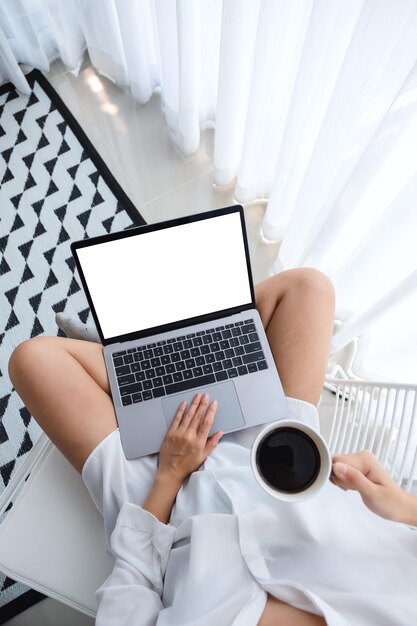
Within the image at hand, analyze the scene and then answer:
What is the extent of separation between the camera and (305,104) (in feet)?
3.29

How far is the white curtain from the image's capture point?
808mm

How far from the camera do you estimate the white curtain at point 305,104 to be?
0.81 meters

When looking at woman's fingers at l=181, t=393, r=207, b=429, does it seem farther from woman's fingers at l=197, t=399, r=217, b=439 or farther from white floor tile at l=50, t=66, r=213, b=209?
white floor tile at l=50, t=66, r=213, b=209

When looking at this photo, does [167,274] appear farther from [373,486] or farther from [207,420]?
[373,486]

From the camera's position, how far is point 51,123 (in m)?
1.70

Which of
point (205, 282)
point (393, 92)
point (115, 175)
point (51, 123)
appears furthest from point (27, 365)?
point (51, 123)

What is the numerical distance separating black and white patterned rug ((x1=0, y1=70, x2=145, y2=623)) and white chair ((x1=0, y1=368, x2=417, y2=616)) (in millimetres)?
451

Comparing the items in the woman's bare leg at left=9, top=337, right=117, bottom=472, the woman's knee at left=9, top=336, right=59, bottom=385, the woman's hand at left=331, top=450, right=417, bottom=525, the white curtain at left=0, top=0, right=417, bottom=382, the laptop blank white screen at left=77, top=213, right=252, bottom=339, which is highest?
the white curtain at left=0, top=0, right=417, bottom=382

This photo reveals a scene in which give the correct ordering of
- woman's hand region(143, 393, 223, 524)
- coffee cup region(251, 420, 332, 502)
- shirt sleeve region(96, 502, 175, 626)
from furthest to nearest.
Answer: woman's hand region(143, 393, 223, 524)
shirt sleeve region(96, 502, 175, 626)
coffee cup region(251, 420, 332, 502)

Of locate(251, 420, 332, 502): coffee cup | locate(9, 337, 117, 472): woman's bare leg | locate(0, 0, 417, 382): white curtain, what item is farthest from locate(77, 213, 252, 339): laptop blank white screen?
locate(251, 420, 332, 502): coffee cup

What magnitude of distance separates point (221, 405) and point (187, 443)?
0.33ft

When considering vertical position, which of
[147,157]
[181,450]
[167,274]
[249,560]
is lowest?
[249,560]

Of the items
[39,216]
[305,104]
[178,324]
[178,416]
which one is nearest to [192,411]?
[178,416]

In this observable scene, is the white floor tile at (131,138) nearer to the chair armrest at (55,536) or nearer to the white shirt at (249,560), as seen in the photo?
the chair armrest at (55,536)
